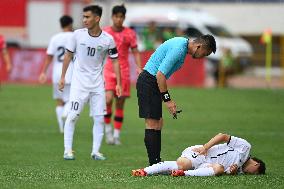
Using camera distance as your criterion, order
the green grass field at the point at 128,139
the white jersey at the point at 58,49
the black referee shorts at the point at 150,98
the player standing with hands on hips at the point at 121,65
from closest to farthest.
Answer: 1. the green grass field at the point at 128,139
2. the black referee shorts at the point at 150,98
3. the player standing with hands on hips at the point at 121,65
4. the white jersey at the point at 58,49

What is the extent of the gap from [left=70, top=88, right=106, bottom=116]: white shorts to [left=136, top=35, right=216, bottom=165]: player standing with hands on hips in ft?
7.06

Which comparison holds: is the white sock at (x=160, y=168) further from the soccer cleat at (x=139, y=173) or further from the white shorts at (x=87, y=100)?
the white shorts at (x=87, y=100)

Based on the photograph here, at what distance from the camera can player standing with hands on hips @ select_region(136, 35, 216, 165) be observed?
1263cm

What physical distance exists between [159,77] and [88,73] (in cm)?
287

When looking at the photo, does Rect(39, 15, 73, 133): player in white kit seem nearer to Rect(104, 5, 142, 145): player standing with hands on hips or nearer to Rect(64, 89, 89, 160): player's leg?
Rect(104, 5, 142, 145): player standing with hands on hips

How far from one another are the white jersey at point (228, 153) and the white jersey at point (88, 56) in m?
3.08

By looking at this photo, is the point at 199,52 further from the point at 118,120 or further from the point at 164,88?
the point at 118,120

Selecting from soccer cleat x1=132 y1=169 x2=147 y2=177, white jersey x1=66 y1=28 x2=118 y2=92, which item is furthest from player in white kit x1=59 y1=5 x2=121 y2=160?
soccer cleat x1=132 y1=169 x2=147 y2=177

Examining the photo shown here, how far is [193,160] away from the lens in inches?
503

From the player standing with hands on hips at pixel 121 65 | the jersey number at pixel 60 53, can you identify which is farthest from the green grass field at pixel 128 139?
the jersey number at pixel 60 53

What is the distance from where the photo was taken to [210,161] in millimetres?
12891

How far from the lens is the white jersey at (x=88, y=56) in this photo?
15.2 metres

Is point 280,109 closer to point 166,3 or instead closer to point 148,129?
point 148,129

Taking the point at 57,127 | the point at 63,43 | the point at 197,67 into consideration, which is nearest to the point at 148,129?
the point at 63,43
